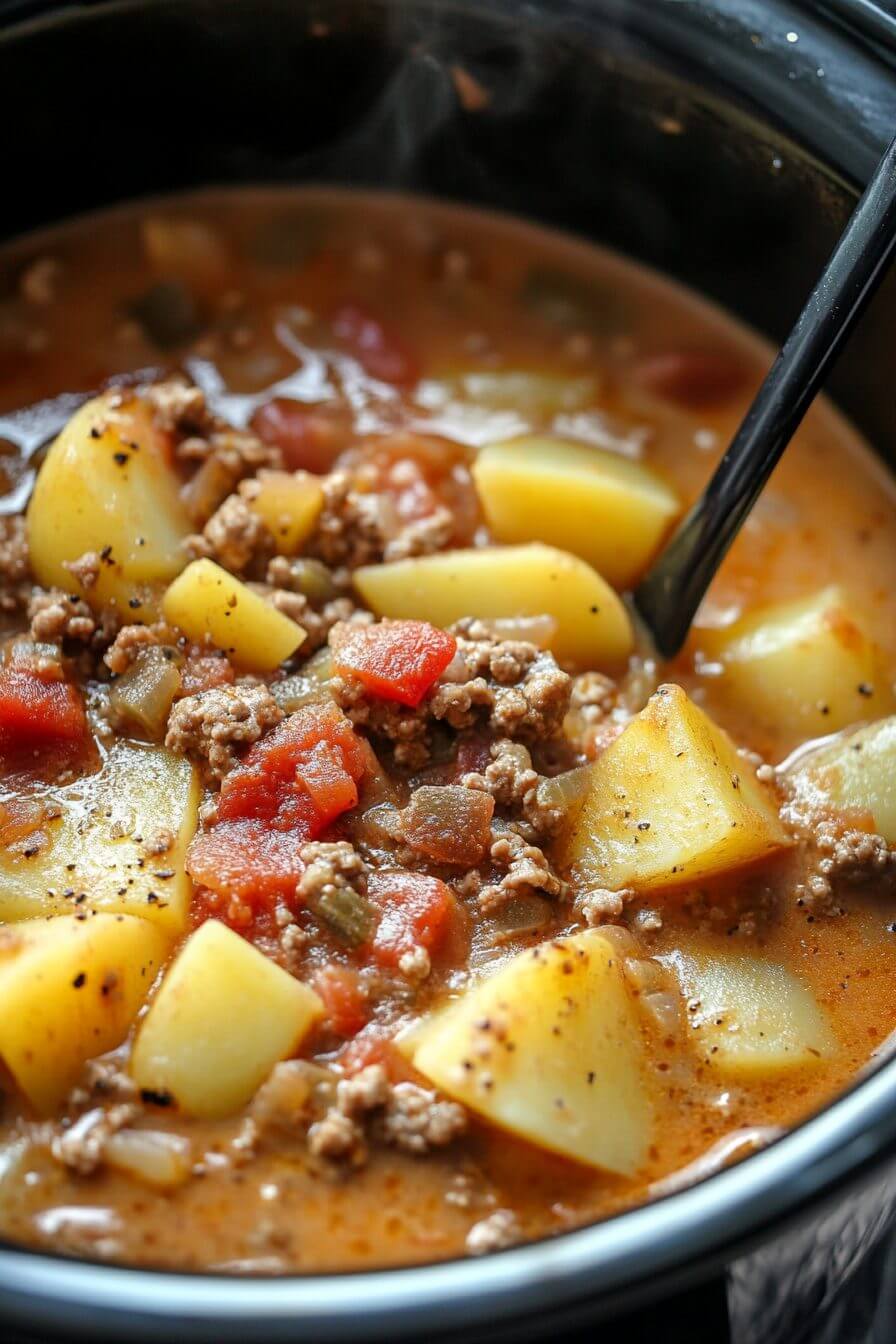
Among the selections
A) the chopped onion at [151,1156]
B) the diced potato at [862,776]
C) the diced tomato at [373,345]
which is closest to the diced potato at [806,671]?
the diced potato at [862,776]

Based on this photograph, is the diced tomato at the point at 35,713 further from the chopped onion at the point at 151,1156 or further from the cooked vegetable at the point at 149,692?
the chopped onion at the point at 151,1156

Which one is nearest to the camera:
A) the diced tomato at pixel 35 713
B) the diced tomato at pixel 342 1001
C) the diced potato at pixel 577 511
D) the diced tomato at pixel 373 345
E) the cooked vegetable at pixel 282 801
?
the diced tomato at pixel 342 1001

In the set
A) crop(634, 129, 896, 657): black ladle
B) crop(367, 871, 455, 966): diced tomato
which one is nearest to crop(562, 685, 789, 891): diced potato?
crop(367, 871, 455, 966): diced tomato

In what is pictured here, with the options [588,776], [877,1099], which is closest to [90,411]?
[588,776]

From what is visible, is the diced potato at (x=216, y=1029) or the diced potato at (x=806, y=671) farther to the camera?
the diced potato at (x=806, y=671)

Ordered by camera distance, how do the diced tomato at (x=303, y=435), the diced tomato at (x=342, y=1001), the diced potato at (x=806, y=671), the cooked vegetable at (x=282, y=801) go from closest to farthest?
the diced tomato at (x=342, y=1001)
the cooked vegetable at (x=282, y=801)
the diced potato at (x=806, y=671)
the diced tomato at (x=303, y=435)

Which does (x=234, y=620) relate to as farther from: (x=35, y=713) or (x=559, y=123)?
(x=559, y=123)

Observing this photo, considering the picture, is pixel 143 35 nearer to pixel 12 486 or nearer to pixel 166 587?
pixel 12 486
